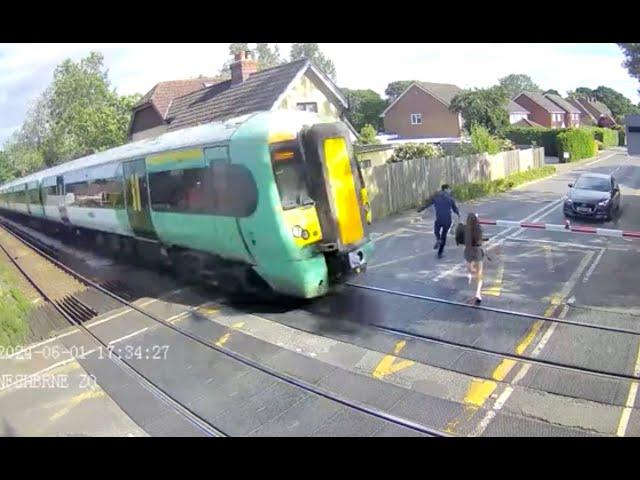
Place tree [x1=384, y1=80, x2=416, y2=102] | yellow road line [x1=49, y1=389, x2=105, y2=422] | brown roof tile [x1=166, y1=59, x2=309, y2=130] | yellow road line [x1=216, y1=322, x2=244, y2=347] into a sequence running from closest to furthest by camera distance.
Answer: yellow road line [x1=49, y1=389, x2=105, y2=422] → yellow road line [x1=216, y1=322, x2=244, y2=347] → brown roof tile [x1=166, y1=59, x2=309, y2=130] → tree [x1=384, y1=80, x2=416, y2=102]

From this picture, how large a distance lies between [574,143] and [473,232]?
4346 cm

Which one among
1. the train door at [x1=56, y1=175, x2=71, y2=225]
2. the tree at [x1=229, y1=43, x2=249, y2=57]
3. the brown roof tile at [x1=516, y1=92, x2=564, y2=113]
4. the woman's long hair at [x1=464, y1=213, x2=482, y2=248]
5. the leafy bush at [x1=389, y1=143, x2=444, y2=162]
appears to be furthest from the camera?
the brown roof tile at [x1=516, y1=92, x2=564, y2=113]

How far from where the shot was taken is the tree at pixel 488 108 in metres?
38.6

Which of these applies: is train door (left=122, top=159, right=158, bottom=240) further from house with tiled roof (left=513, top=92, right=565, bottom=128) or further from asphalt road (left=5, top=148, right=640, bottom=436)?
house with tiled roof (left=513, top=92, right=565, bottom=128)

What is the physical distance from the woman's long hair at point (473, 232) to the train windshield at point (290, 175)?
2.75 m

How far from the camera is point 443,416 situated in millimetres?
5180

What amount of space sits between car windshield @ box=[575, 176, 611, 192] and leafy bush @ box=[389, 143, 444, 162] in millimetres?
9299

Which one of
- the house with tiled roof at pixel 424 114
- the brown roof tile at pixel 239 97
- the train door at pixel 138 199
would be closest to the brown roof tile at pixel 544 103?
the house with tiled roof at pixel 424 114

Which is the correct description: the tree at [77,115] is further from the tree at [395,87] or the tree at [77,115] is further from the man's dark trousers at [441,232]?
the tree at [395,87]

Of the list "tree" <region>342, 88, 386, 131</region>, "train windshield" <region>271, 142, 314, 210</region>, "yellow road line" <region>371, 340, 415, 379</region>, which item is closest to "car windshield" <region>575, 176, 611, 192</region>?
"train windshield" <region>271, 142, 314, 210</region>

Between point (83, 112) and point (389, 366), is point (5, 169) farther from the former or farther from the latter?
point (389, 366)

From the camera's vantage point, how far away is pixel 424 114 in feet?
156

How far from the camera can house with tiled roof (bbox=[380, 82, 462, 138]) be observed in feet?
149

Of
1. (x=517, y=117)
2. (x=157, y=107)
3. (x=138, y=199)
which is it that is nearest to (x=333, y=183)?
(x=138, y=199)
